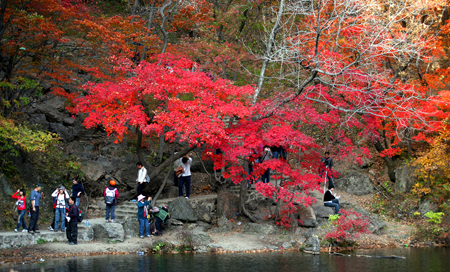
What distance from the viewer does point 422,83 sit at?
18.0 metres

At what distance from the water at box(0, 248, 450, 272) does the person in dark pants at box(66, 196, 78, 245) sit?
112 centimetres

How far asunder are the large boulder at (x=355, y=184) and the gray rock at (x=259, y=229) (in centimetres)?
583

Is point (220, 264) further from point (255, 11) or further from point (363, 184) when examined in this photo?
point (255, 11)

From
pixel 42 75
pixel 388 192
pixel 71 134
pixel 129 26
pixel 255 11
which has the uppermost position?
pixel 255 11

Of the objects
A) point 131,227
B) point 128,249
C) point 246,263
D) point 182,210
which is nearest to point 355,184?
point 182,210

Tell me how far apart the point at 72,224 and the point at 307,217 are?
8509 millimetres

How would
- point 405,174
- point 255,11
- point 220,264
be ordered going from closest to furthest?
point 220,264, point 405,174, point 255,11

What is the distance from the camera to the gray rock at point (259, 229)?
47.1ft

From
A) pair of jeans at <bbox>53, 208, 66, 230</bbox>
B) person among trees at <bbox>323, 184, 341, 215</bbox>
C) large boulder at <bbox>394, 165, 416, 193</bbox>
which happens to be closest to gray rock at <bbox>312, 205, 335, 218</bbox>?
person among trees at <bbox>323, 184, 341, 215</bbox>

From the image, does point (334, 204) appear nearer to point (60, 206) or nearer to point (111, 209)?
point (111, 209)

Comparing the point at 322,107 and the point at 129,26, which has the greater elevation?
the point at 129,26

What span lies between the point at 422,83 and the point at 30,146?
1660 centimetres

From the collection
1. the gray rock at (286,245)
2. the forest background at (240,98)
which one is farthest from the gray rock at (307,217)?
the gray rock at (286,245)

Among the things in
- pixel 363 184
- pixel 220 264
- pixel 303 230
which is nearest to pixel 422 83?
pixel 363 184
